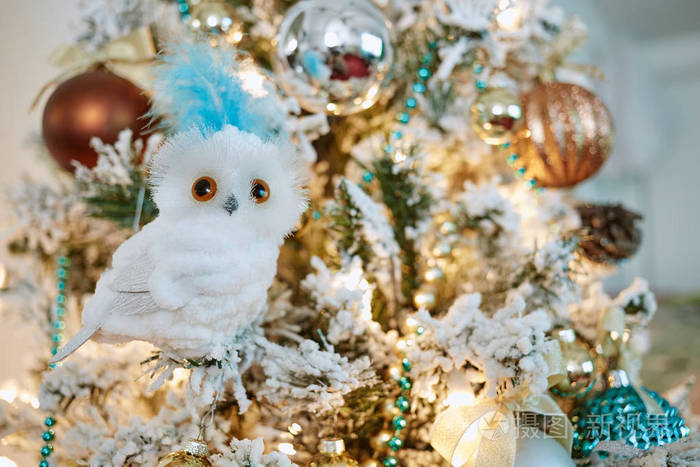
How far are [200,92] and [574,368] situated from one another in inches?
17.0

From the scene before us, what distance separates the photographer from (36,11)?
903 mm

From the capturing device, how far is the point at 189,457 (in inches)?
16.0

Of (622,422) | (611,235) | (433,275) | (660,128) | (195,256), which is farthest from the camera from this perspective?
(660,128)

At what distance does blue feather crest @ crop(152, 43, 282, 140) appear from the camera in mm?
431

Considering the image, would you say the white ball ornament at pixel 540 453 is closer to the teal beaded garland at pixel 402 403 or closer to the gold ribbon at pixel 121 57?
the teal beaded garland at pixel 402 403

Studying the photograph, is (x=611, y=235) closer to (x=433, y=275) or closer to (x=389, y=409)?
(x=433, y=275)

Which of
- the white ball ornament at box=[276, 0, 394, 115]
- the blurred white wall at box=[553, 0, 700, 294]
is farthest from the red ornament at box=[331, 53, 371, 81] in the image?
the blurred white wall at box=[553, 0, 700, 294]

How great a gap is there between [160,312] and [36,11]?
2.54ft

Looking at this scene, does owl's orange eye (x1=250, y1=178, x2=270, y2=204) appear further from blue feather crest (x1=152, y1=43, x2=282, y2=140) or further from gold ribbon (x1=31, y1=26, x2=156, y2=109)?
gold ribbon (x1=31, y1=26, x2=156, y2=109)

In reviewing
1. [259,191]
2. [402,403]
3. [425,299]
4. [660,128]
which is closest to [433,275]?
[425,299]

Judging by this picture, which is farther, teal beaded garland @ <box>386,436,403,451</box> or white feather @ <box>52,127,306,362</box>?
teal beaded garland @ <box>386,436,403,451</box>

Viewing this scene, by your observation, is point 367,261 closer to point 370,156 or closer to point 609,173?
point 370,156

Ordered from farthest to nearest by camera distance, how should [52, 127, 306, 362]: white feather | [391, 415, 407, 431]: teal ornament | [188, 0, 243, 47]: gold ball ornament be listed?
[188, 0, 243, 47]: gold ball ornament → [391, 415, 407, 431]: teal ornament → [52, 127, 306, 362]: white feather

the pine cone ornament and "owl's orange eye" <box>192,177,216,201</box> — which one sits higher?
the pine cone ornament
